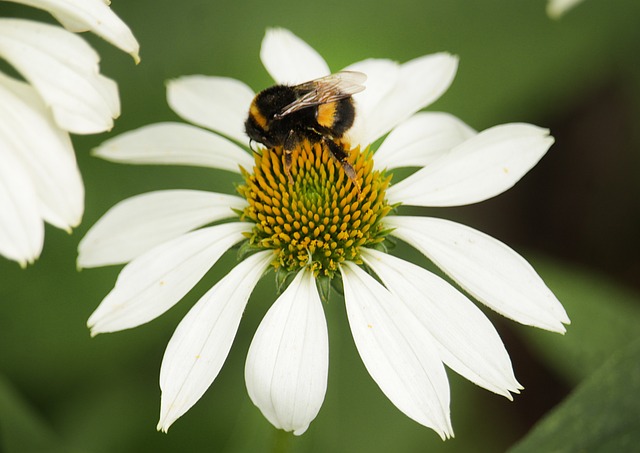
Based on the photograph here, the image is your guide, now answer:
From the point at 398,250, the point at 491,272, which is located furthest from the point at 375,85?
the point at 398,250

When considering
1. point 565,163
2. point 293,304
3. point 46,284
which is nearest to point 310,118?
point 293,304

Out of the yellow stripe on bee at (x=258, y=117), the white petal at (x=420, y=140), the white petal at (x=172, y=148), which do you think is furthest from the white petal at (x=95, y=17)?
the white petal at (x=420, y=140)

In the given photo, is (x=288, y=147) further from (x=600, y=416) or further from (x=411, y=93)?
(x=600, y=416)

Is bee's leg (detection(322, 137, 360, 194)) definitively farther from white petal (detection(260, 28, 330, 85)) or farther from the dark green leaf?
the dark green leaf

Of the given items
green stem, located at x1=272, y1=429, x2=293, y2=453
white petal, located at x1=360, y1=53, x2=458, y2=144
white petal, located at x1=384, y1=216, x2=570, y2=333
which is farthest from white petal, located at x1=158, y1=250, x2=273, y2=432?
white petal, located at x1=360, y1=53, x2=458, y2=144

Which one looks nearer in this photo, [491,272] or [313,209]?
[491,272]

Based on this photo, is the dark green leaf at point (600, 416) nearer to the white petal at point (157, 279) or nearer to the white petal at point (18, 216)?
the white petal at point (157, 279)
